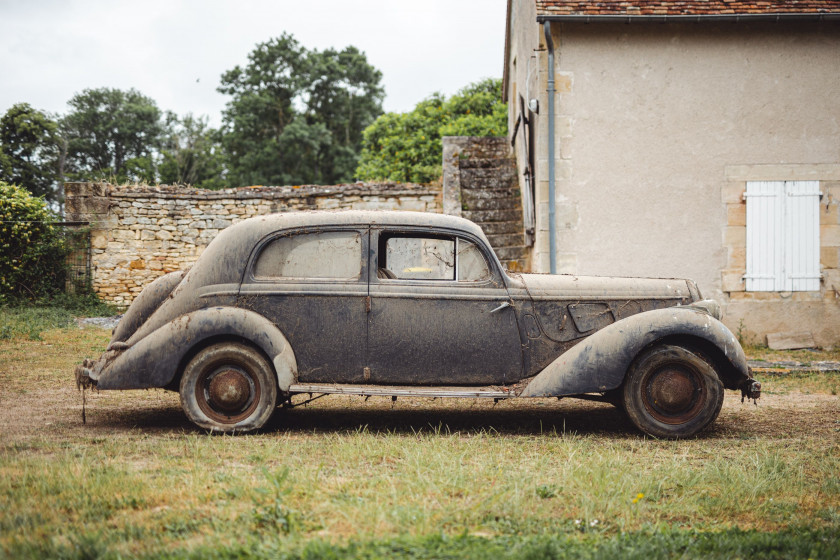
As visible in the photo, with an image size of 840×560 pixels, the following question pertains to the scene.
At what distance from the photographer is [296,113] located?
120 feet

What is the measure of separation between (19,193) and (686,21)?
12288mm

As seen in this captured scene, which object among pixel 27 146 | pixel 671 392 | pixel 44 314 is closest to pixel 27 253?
pixel 44 314

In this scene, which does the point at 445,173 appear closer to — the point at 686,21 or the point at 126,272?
the point at 686,21

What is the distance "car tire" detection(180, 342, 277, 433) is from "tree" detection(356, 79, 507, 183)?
17649mm

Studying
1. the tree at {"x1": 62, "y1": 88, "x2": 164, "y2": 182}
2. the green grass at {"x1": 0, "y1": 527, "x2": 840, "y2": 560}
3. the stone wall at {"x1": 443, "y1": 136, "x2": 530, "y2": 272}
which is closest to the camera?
the green grass at {"x1": 0, "y1": 527, "x2": 840, "y2": 560}

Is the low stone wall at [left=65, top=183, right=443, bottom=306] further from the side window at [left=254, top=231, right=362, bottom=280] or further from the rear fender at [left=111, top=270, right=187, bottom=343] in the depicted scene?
the side window at [left=254, top=231, right=362, bottom=280]

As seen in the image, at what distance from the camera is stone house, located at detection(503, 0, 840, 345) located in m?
10.1

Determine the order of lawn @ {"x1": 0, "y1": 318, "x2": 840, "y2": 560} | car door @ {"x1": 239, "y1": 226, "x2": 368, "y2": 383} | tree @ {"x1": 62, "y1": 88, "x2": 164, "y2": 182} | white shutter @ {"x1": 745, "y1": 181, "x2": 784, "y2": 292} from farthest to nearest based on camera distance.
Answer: tree @ {"x1": 62, "y1": 88, "x2": 164, "y2": 182}, white shutter @ {"x1": 745, "y1": 181, "x2": 784, "y2": 292}, car door @ {"x1": 239, "y1": 226, "x2": 368, "y2": 383}, lawn @ {"x1": 0, "y1": 318, "x2": 840, "y2": 560}

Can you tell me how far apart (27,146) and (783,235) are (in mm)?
30123

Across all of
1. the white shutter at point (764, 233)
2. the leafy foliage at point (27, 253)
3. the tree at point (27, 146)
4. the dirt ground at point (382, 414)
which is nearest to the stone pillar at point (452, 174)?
A: the white shutter at point (764, 233)

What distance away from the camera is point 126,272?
13.2 metres

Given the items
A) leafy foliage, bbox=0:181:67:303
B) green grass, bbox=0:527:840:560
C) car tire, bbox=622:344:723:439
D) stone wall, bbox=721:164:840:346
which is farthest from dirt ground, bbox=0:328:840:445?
leafy foliage, bbox=0:181:67:303

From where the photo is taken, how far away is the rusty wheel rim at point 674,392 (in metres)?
5.07

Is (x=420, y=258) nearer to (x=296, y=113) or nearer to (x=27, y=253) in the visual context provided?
(x=27, y=253)
